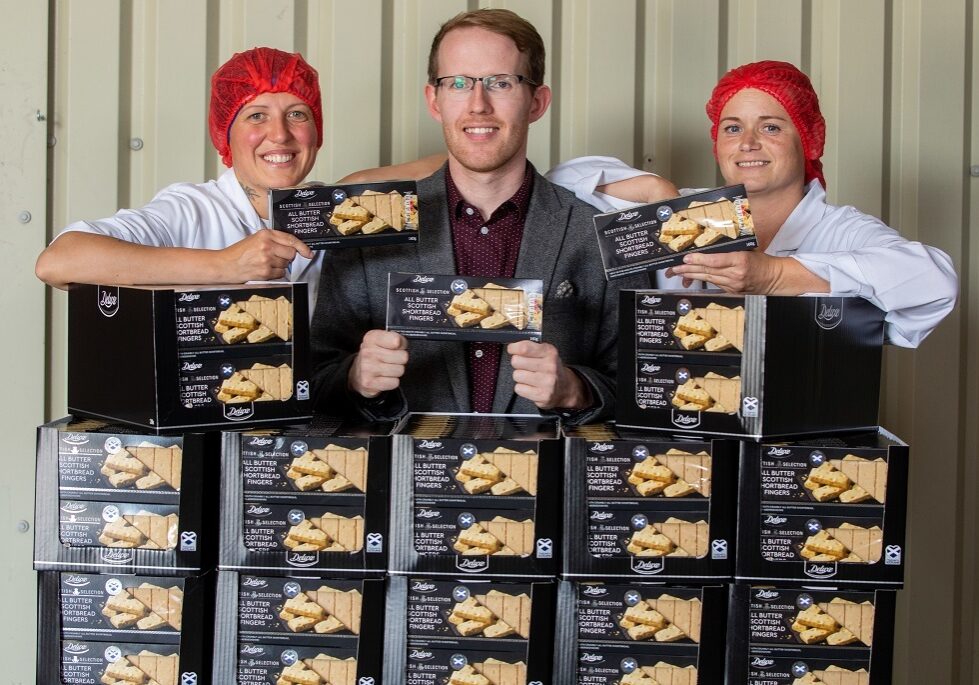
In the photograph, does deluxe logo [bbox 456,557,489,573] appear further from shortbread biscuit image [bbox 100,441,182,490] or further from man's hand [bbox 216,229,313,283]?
man's hand [bbox 216,229,313,283]

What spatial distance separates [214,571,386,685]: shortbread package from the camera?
5.97ft

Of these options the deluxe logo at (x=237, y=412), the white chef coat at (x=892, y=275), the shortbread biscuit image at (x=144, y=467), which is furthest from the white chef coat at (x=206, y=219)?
the white chef coat at (x=892, y=275)

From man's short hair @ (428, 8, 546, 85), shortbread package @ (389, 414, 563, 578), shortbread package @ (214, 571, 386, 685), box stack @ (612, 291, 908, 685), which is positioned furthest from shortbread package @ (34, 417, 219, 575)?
man's short hair @ (428, 8, 546, 85)

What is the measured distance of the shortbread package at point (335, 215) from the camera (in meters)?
2.02

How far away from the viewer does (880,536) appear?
181 centimetres

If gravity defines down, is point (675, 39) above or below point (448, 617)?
above

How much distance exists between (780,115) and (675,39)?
2.82ft

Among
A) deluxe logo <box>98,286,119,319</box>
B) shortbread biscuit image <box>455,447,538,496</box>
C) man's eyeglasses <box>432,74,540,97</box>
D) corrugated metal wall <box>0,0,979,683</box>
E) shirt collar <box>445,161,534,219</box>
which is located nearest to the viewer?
shortbread biscuit image <box>455,447,538,496</box>

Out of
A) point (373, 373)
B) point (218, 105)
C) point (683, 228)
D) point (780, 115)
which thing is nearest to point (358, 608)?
point (373, 373)

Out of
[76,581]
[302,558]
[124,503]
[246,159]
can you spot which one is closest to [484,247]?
[246,159]

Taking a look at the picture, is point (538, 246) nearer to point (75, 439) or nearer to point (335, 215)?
point (335, 215)

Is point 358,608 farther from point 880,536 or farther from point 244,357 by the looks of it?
point 880,536

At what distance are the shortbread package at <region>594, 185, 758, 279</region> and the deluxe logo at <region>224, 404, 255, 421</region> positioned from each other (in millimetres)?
759

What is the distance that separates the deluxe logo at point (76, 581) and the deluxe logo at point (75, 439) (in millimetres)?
234
